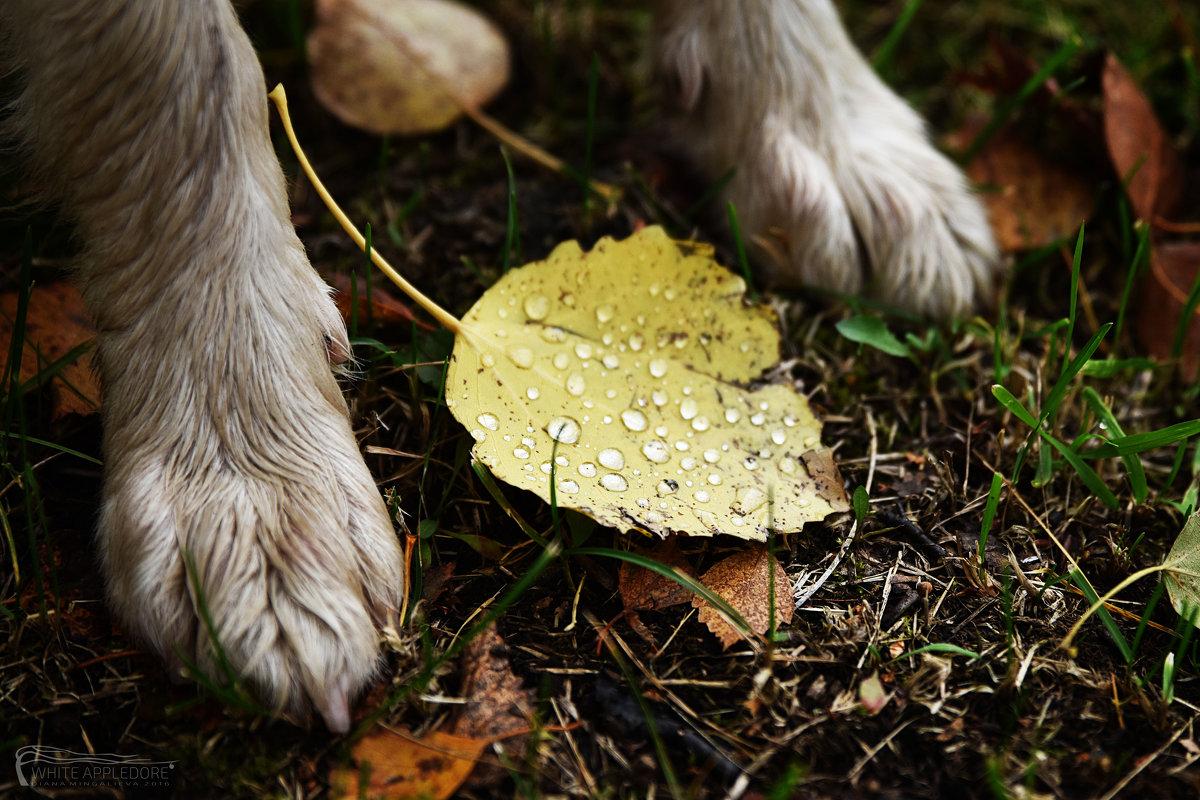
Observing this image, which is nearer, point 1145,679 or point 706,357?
point 1145,679

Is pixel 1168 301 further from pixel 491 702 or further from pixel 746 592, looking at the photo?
pixel 491 702

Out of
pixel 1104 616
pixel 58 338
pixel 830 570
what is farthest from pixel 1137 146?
pixel 58 338

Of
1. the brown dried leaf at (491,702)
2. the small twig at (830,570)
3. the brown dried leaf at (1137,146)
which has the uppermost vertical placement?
the brown dried leaf at (1137,146)

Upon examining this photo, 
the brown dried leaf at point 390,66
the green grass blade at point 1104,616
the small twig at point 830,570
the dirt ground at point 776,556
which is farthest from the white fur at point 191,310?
the green grass blade at point 1104,616

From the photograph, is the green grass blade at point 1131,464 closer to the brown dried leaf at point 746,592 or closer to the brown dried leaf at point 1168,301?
the brown dried leaf at point 1168,301

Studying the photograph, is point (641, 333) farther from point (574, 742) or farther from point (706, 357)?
point (574, 742)

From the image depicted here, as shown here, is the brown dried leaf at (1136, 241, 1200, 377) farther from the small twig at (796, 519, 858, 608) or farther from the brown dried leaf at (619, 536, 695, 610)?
the brown dried leaf at (619, 536, 695, 610)

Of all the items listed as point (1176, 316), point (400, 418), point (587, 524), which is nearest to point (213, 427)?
point (400, 418)
